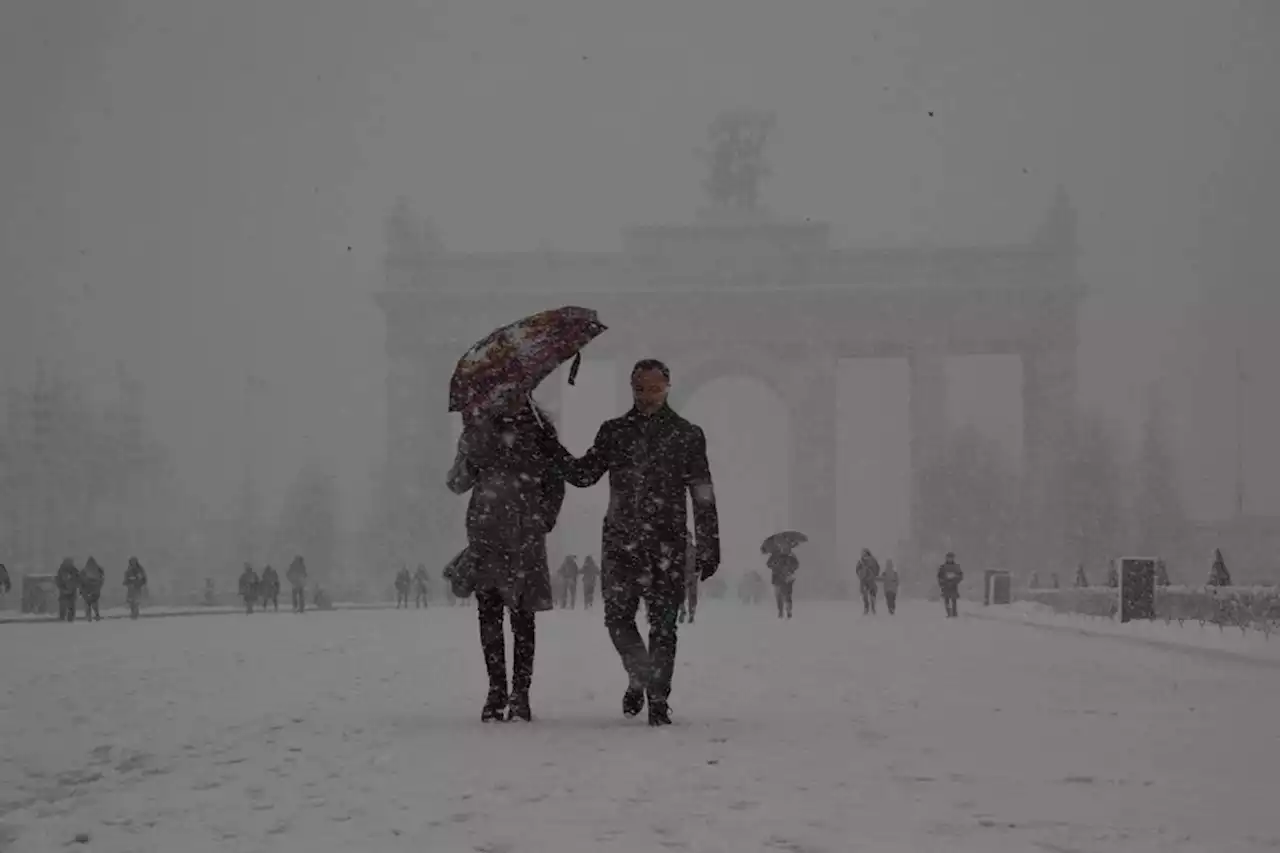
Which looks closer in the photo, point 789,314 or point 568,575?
point 568,575

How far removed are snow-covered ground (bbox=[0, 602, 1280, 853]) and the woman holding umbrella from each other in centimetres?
50

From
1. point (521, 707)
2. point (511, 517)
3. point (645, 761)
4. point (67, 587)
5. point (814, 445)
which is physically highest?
point (814, 445)

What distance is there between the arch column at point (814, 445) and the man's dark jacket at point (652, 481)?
58.0m

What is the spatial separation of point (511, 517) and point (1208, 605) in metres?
14.0

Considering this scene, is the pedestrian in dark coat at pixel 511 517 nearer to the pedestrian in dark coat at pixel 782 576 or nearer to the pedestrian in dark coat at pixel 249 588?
the pedestrian in dark coat at pixel 782 576

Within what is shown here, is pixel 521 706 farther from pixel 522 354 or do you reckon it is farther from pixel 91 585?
pixel 91 585

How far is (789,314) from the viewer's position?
65625 millimetres

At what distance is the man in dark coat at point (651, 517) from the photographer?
328 inches

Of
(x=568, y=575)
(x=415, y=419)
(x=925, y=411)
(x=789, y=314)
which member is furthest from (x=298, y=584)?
(x=925, y=411)

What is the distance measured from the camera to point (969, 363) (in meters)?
114

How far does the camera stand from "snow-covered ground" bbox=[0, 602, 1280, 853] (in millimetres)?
5477

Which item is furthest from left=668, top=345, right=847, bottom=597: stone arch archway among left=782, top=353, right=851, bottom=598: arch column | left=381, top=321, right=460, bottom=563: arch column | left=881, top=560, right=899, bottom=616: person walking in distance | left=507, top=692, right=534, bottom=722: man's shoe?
left=507, top=692, right=534, bottom=722: man's shoe

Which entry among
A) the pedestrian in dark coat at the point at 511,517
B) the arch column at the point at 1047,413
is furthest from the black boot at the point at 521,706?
the arch column at the point at 1047,413

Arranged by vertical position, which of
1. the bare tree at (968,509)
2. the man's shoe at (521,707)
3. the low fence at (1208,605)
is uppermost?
the bare tree at (968,509)
